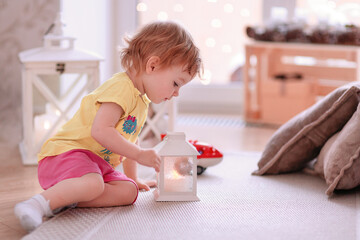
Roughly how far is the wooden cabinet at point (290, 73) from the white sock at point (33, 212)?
1604mm

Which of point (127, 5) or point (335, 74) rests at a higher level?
point (127, 5)

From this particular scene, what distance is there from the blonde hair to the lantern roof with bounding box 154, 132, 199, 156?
6.7 inches

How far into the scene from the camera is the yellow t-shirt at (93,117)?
1.36m

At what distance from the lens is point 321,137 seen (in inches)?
66.1

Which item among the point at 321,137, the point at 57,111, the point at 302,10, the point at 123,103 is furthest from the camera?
the point at 302,10

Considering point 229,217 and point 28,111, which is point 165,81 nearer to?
point 229,217

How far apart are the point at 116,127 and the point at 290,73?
1589 millimetres

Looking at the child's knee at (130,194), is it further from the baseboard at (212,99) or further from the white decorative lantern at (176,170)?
the baseboard at (212,99)

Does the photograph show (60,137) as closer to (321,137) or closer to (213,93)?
(321,137)

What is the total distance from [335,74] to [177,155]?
1.55m

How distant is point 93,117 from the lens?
1382 millimetres

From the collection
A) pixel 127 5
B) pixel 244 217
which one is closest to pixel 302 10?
pixel 127 5

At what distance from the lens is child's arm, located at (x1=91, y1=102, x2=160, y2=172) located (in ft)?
4.29

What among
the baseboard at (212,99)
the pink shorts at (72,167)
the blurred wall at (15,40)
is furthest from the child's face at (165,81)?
the baseboard at (212,99)
